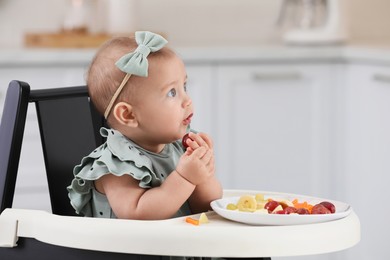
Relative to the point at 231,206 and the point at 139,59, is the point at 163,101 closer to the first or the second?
the point at 139,59

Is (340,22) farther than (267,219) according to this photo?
Yes

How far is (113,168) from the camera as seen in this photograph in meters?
1.43

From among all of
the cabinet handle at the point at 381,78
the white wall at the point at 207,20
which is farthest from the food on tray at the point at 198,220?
the white wall at the point at 207,20

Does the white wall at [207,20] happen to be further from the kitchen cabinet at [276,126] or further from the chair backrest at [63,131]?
the chair backrest at [63,131]

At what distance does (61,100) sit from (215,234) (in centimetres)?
52

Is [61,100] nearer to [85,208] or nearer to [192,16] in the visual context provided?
[85,208]

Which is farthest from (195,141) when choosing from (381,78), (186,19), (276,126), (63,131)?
(186,19)

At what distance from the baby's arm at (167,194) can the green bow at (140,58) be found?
0.52 feet

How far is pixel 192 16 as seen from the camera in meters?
3.67

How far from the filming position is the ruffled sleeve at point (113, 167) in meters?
1.44

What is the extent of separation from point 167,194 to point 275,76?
5.94 feet

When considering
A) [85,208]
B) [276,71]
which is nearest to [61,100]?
[85,208]

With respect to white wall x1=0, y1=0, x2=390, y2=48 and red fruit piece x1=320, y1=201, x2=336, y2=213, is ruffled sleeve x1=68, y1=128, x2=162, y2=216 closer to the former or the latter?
red fruit piece x1=320, y1=201, x2=336, y2=213

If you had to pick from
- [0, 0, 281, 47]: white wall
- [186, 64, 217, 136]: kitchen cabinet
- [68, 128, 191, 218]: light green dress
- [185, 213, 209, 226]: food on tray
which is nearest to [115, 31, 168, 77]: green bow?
[68, 128, 191, 218]: light green dress
